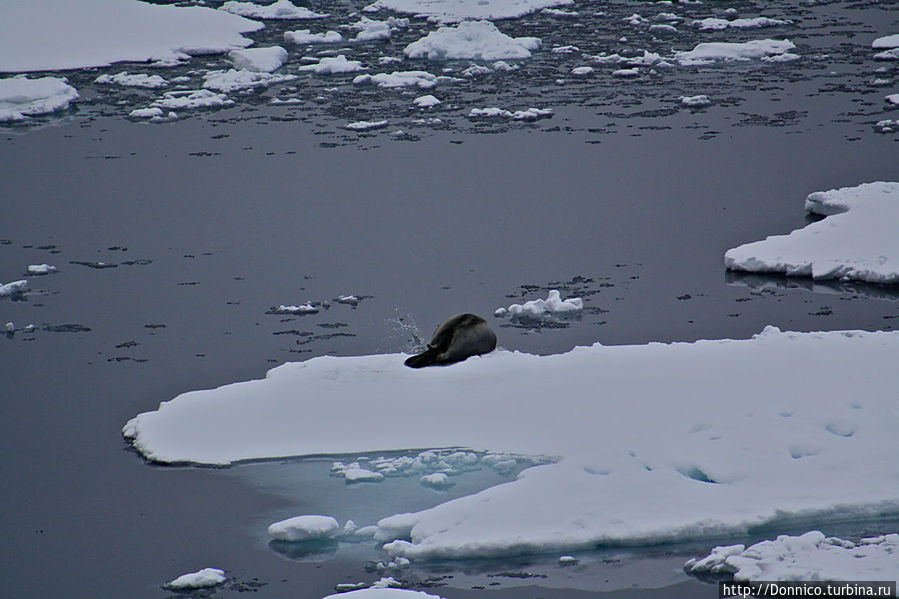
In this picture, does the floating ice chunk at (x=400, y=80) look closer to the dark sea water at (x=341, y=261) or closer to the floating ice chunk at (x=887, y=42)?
the dark sea water at (x=341, y=261)

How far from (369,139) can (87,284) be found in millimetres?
5030

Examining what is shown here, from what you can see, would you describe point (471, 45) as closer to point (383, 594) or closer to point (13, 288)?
point (13, 288)

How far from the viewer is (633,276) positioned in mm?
9250

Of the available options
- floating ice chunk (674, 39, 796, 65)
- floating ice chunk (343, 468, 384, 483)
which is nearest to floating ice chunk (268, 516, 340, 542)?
floating ice chunk (343, 468, 384, 483)

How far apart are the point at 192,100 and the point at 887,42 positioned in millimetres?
9710

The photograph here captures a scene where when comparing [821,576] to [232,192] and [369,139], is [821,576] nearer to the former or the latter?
[232,192]

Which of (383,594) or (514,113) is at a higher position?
(514,113)

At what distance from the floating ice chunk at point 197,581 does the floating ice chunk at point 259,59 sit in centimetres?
1340

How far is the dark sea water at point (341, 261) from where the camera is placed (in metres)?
5.52

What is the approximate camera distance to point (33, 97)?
15.9 metres

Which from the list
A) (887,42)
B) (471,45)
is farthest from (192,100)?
(887,42)

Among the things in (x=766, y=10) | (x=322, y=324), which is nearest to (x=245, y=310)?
(x=322, y=324)

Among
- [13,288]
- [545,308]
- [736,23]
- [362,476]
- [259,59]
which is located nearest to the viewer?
[362,476]

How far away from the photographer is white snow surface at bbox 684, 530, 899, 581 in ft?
16.0
